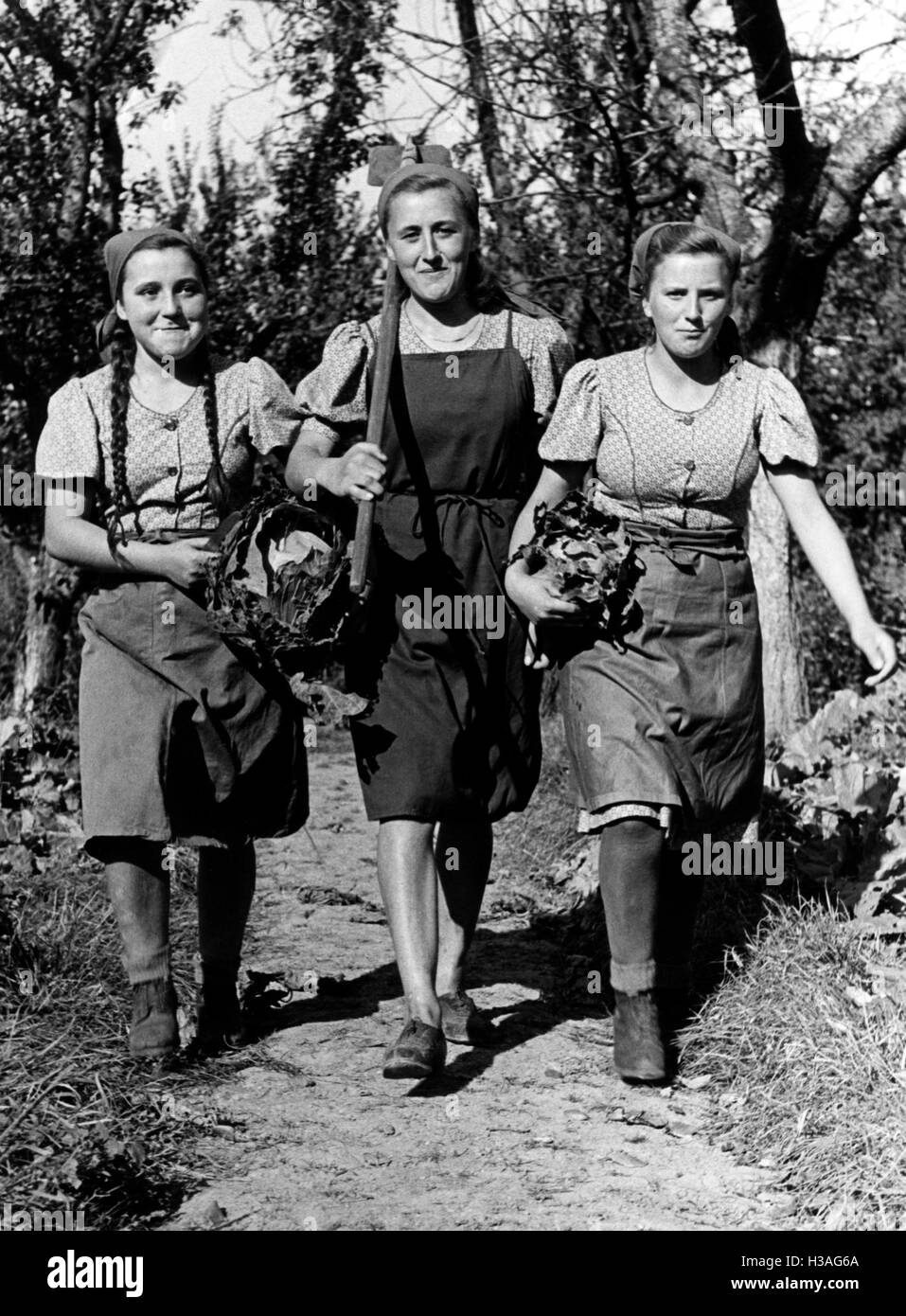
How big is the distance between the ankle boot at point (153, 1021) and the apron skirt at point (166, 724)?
0.34m

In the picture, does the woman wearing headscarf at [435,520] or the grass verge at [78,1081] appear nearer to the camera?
the grass verge at [78,1081]

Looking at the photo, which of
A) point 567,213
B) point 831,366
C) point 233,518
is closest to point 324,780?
point 567,213

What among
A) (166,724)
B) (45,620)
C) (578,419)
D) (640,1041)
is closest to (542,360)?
(578,419)

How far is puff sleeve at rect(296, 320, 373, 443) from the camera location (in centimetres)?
446

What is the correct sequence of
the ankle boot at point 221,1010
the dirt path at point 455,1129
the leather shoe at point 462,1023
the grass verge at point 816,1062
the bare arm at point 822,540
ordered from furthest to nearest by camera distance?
the leather shoe at point 462,1023, the ankle boot at point 221,1010, the bare arm at point 822,540, the dirt path at point 455,1129, the grass verge at point 816,1062

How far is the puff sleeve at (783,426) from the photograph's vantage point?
14.2ft

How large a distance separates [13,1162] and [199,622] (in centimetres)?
135

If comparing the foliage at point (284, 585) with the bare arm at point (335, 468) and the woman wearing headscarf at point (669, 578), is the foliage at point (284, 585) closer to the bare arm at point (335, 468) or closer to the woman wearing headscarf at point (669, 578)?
the bare arm at point (335, 468)

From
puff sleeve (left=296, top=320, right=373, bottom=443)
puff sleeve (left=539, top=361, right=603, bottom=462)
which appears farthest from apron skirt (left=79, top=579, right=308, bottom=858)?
puff sleeve (left=539, top=361, right=603, bottom=462)

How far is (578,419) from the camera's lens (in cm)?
435

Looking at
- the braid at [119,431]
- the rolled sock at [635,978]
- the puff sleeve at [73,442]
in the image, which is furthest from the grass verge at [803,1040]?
the puff sleeve at [73,442]

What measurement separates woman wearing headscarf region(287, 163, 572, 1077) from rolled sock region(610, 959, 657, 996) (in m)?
0.44

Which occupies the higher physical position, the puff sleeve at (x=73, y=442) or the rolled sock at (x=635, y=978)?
the puff sleeve at (x=73, y=442)
